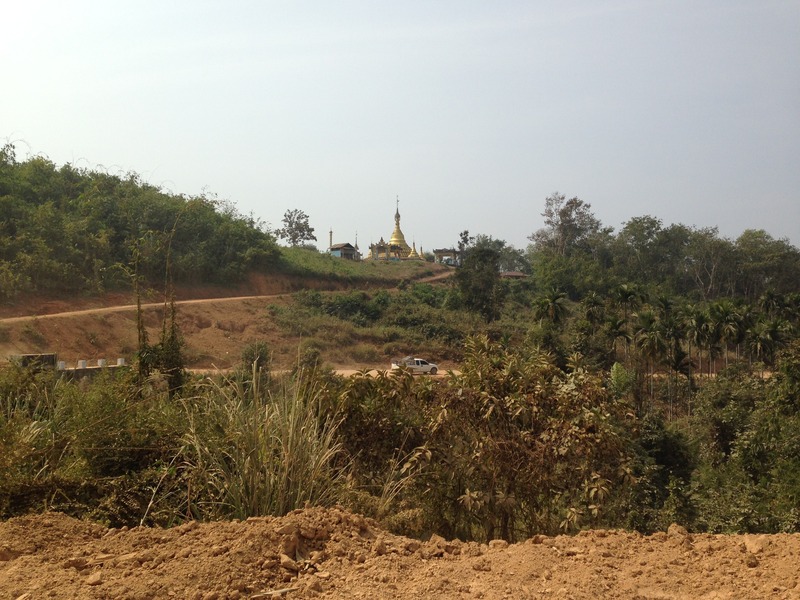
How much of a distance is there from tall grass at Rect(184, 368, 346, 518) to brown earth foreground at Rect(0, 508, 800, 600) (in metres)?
0.57

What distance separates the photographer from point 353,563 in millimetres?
3482

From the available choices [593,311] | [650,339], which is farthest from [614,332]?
[593,311]

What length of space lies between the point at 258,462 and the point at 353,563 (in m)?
1.31

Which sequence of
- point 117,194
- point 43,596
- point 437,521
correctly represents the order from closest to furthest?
point 43,596, point 437,521, point 117,194

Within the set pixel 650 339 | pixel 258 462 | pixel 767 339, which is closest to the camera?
pixel 258 462

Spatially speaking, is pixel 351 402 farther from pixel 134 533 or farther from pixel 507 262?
pixel 507 262

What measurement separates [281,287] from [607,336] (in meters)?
18.7

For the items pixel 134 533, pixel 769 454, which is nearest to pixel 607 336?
pixel 769 454

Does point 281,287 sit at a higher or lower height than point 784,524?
higher

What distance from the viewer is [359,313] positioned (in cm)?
3941

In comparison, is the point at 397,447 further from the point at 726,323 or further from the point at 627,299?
the point at 627,299

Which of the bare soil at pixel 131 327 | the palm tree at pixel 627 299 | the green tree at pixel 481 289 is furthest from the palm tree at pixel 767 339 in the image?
the bare soil at pixel 131 327

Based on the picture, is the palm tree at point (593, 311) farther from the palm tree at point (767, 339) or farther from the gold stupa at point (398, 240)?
the gold stupa at point (398, 240)

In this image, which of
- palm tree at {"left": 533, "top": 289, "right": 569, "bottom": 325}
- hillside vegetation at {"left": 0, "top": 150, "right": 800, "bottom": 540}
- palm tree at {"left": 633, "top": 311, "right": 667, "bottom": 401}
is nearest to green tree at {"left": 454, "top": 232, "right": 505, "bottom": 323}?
palm tree at {"left": 533, "top": 289, "right": 569, "bottom": 325}
